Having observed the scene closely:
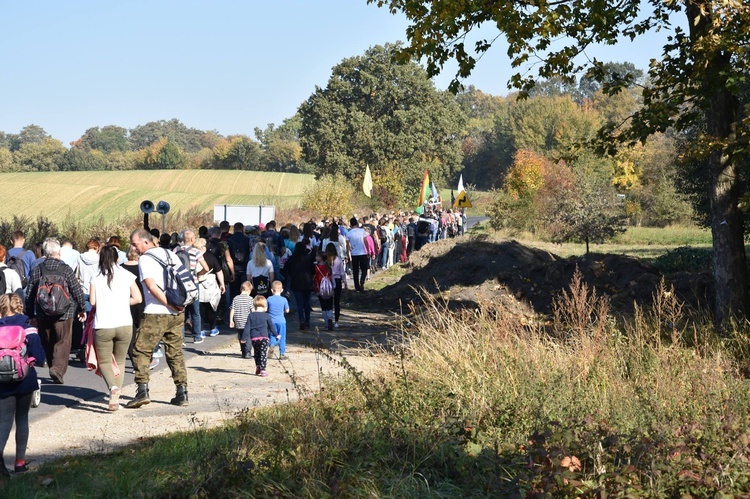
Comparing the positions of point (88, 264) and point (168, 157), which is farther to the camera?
point (168, 157)

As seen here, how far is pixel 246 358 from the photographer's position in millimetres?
13844

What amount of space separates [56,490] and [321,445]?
6.17 feet

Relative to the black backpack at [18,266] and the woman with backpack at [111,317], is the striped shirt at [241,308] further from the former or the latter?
the woman with backpack at [111,317]

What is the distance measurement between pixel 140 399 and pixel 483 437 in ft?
14.6

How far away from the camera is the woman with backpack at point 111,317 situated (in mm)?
9961

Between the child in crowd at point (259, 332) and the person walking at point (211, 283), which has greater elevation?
the person walking at point (211, 283)

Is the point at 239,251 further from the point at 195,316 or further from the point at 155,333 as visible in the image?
the point at 155,333

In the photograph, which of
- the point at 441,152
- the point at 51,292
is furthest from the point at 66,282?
the point at 441,152

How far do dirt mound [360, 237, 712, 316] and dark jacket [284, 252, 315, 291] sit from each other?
1915 millimetres

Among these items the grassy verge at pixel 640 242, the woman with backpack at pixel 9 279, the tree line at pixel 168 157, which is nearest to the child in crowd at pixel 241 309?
the woman with backpack at pixel 9 279

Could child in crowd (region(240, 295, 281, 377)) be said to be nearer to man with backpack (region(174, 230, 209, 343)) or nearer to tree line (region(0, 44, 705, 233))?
man with backpack (region(174, 230, 209, 343))

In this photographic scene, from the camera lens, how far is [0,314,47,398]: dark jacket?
24.7 feet

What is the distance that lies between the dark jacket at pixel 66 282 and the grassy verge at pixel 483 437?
362 centimetres

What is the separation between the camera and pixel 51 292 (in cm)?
1138
